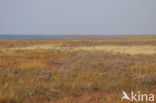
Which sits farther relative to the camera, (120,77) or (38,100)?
(120,77)

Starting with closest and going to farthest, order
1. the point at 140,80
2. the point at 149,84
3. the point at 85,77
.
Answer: the point at 149,84 < the point at 140,80 < the point at 85,77

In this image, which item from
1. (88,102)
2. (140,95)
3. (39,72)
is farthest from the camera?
(39,72)

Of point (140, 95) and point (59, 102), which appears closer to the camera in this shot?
point (59, 102)

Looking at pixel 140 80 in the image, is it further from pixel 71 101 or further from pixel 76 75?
pixel 71 101

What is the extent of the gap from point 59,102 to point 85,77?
3889 millimetres

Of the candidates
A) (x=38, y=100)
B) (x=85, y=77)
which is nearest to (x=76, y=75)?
(x=85, y=77)

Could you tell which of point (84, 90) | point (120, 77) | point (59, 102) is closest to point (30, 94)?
point (59, 102)

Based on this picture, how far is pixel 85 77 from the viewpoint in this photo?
9.73 meters

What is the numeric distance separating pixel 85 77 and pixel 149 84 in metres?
3.41

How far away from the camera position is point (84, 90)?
7516mm

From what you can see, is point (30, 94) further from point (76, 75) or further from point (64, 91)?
point (76, 75)

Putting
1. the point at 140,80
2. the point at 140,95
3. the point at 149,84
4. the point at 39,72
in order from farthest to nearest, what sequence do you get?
the point at 39,72 < the point at 140,80 < the point at 149,84 < the point at 140,95

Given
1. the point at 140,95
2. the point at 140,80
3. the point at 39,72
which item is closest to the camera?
the point at 140,95

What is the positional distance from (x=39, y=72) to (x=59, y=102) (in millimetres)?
5306
